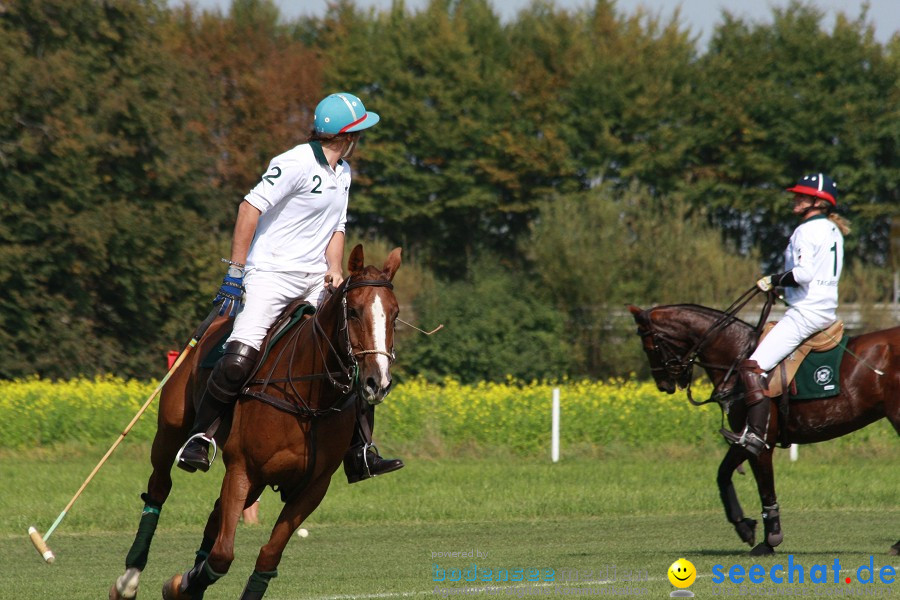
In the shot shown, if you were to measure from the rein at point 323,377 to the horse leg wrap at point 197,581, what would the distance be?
109 cm

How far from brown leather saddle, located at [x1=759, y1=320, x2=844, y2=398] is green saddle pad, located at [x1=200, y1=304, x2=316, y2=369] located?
5.25 meters

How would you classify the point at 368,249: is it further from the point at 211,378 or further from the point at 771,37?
the point at 211,378

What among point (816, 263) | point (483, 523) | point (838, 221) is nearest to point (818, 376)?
point (816, 263)

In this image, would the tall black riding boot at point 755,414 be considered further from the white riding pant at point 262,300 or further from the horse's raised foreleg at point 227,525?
the horse's raised foreleg at point 227,525

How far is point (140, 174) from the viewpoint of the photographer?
3606 centimetres

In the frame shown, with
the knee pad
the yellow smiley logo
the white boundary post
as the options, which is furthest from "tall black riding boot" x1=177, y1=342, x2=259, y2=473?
the white boundary post

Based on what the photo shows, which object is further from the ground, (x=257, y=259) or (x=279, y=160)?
(x=279, y=160)

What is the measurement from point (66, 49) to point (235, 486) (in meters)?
28.6

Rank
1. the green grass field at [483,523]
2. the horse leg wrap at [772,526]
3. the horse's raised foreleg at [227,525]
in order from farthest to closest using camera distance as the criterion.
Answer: the horse leg wrap at [772,526] → the green grass field at [483,523] → the horse's raised foreleg at [227,525]

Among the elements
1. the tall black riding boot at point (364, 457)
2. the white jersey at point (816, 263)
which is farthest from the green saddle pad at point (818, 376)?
the tall black riding boot at point (364, 457)

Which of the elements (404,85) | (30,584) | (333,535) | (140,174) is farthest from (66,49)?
(30,584)

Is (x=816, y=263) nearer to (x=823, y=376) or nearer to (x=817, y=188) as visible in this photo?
(x=817, y=188)

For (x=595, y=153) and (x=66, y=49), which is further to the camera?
(x=595, y=153)

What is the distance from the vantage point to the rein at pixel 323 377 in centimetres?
763
